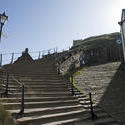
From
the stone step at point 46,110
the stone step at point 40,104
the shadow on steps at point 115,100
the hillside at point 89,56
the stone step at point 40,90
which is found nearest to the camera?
the stone step at point 46,110

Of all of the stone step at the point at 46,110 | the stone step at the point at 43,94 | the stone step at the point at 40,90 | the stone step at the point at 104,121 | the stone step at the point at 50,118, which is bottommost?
the stone step at the point at 104,121

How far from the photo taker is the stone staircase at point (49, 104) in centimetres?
597

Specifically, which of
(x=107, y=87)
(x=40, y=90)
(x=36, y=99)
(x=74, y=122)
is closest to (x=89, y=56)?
(x=107, y=87)

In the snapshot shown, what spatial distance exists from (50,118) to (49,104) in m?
1.23

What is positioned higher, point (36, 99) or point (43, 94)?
point (43, 94)

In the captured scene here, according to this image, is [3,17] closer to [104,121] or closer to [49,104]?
[49,104]

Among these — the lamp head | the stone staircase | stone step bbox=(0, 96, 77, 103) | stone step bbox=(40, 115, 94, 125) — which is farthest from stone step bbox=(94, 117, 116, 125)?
the lamp head

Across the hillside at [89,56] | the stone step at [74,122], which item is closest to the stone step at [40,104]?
the stone step at [74,122]

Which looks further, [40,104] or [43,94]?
[43,94]

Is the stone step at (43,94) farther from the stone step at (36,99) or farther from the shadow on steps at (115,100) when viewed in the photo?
the shadow on steps at (115,100)

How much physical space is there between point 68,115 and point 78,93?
104 inches

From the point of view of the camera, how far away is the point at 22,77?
1030cm

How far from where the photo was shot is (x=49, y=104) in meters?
7.20

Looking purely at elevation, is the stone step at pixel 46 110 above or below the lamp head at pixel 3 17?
below
